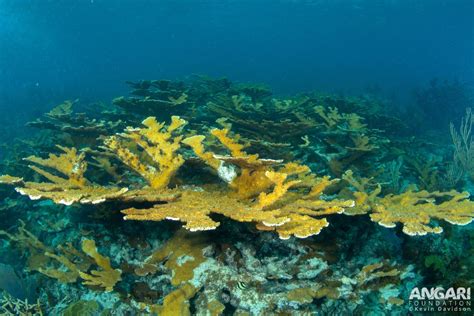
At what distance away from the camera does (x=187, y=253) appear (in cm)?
400

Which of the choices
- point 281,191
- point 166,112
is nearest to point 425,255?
point 281,191

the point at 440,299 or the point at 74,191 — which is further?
the point at 440,299

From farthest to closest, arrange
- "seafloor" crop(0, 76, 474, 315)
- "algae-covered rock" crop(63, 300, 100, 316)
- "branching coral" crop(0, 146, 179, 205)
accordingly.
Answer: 1. "algae-covered rock" crop(63, 300, 100, 316)
2. "seafloor" crop(0, 76, 474, 315)
3. "branching coral" crop(0, 146, 179, 205)

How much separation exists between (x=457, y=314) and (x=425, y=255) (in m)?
0.82

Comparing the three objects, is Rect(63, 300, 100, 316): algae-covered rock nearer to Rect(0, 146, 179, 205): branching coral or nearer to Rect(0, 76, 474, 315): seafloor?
Rect(0, 76, 474, 315): seafloor

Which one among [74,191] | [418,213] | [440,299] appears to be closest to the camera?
[74,191]

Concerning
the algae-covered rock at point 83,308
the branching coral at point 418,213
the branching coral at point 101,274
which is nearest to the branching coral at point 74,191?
the branching coral at point 101,274

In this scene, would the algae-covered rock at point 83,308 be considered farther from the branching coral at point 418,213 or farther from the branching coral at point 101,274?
the branching coral at point 418,213

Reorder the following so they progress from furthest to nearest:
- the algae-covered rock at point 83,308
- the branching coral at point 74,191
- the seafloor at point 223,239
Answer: the algae-covered rock at point 83,308
the seafloor at point 223,239
the branching coral at point 74,191

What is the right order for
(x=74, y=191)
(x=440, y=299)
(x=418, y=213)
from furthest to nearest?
(x=440, y=299) < (x=418, y=213) < (x=74, y=191)

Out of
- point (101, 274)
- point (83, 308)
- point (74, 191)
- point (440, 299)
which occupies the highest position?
point (74, 191)

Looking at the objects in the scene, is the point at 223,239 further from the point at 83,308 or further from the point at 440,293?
the point at 440,293

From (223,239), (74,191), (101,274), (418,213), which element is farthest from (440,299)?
(74,191)

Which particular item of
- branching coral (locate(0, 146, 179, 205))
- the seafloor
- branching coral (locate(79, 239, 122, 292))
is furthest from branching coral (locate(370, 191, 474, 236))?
branching coral (locate(79, 239, 122, 292))
